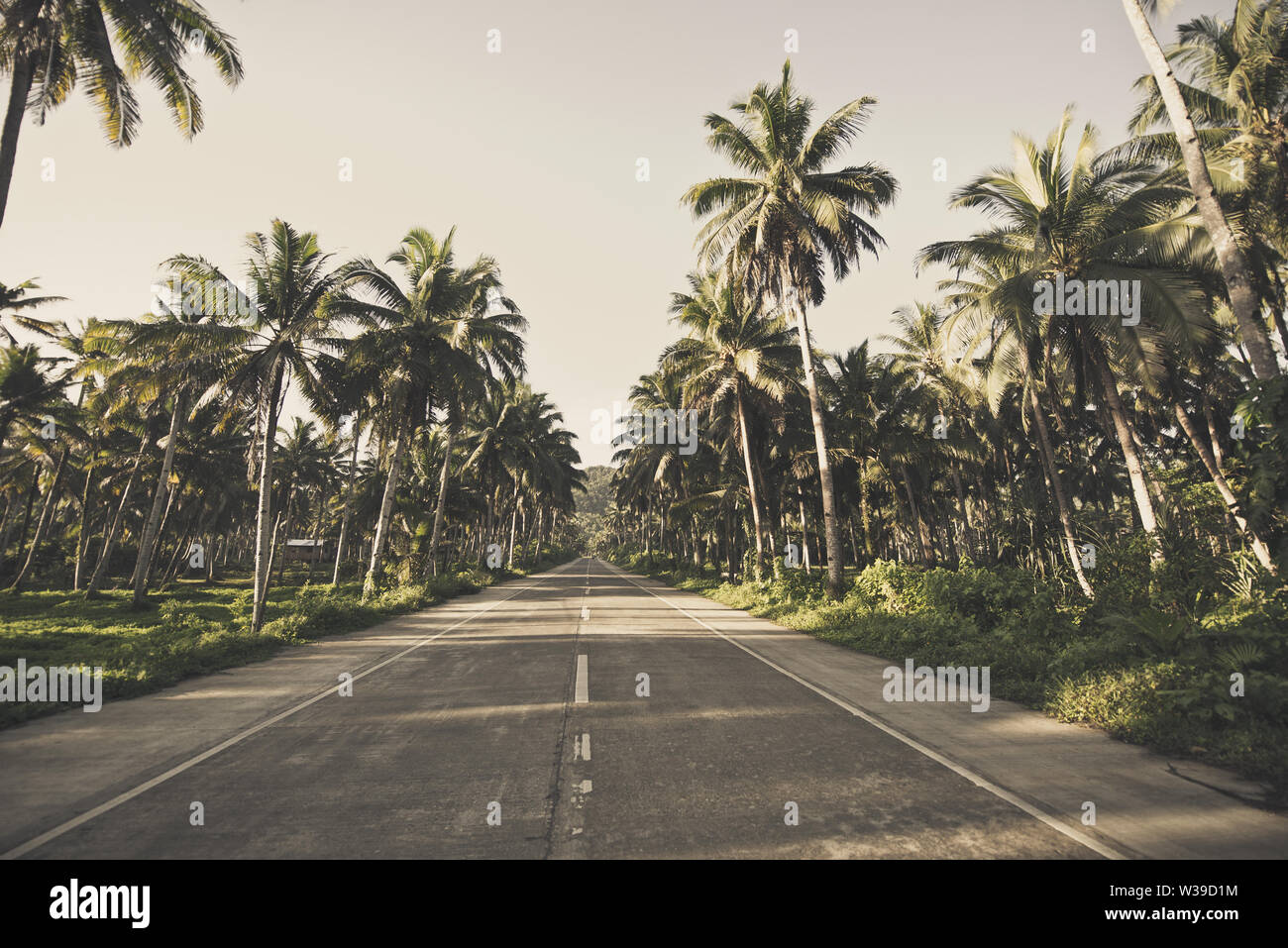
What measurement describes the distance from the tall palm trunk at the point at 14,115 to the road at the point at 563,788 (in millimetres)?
9644

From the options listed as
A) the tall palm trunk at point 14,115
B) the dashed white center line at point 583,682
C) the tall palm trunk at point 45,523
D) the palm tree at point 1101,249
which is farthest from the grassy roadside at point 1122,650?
the tall palm trunk at point 45,523

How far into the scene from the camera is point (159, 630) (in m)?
12.5

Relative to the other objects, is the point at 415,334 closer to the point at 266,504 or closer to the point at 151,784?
the point at 266,504

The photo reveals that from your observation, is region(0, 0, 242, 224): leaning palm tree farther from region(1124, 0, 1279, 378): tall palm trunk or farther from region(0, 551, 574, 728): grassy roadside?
region(1124, 0, 1279, 378): tall palm trunk

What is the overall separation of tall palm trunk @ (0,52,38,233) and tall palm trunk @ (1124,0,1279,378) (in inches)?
681

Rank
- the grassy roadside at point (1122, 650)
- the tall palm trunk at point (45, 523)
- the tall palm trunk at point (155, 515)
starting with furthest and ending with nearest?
1. the tall palm trunk at point (45, 523)
2. the tall palm trunk at point (155, 515)
3. the grassy roadside at point (1122, 650)

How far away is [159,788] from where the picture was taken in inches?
185

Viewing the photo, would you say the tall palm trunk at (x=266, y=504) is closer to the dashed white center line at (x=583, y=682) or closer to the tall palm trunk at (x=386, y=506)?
the tall palm trunk at (x=386, y=506)

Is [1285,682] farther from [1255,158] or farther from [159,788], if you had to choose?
[1255,158]

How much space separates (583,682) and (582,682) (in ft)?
0.06

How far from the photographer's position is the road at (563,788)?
12.1ft

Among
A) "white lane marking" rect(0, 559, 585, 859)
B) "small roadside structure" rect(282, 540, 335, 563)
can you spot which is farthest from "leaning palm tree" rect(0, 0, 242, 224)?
"small roadside structure" rect(282, 540, 335, 563)

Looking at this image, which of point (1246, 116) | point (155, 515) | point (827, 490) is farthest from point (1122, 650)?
point (155, 515)
